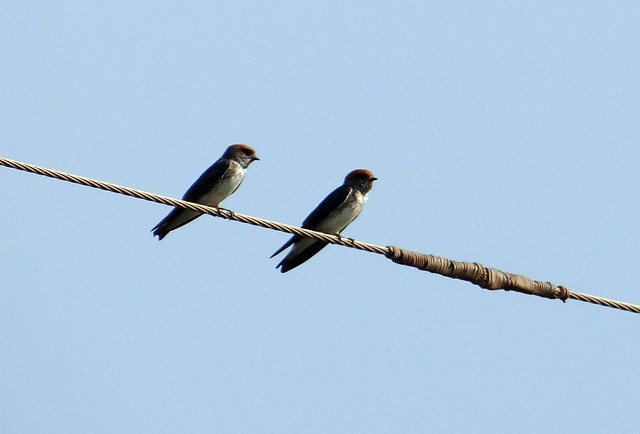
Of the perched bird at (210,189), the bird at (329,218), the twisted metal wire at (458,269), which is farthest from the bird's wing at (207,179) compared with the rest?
the twisted metal wire at (458,269)

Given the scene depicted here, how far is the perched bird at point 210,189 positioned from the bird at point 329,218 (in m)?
0.89

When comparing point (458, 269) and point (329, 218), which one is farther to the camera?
point (329, 218)

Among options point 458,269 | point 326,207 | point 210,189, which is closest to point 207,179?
point 210,189

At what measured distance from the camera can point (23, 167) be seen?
8766mm

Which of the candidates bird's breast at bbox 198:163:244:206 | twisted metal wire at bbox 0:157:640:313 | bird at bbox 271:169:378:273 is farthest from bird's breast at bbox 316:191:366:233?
twisted metal wire at bbox 0:157:640:313

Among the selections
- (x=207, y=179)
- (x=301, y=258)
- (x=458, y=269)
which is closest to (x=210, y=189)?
(x=207, y=179)

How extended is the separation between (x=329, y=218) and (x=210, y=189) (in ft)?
4.22

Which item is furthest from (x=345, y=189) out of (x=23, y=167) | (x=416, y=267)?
(x=23, y=167)

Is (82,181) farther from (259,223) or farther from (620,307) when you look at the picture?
(620,307)

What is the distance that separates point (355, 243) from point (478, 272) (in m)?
1.06

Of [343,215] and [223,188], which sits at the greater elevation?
[343,215]

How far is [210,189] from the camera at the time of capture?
46.4 ft

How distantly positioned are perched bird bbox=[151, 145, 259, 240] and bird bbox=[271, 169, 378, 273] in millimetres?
893

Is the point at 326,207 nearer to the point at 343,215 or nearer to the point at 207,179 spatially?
the point at 343,215
